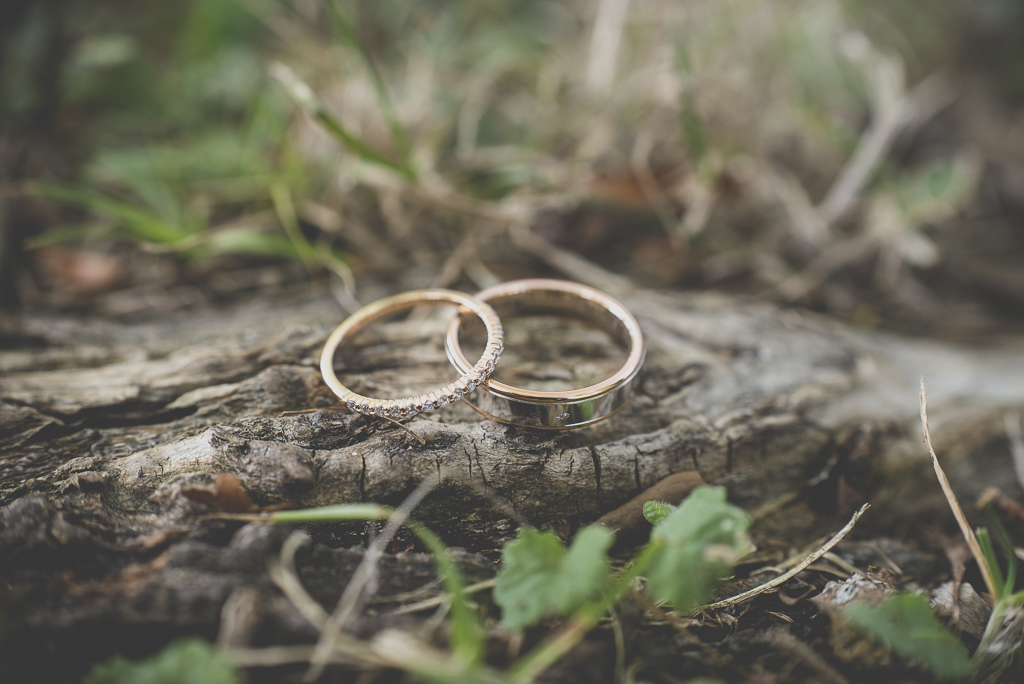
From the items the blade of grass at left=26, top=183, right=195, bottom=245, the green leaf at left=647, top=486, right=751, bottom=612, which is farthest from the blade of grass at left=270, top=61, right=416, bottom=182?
the green leaf at left=647, top=486, right=751, bottom=612

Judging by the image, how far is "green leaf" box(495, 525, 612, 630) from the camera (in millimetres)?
1341

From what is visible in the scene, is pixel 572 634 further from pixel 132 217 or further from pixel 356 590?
pixel 132 217

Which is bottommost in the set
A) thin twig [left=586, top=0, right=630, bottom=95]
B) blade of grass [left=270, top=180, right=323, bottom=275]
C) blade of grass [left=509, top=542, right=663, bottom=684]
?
blade of grass [left=509, top=542, right=663, bottom=684]

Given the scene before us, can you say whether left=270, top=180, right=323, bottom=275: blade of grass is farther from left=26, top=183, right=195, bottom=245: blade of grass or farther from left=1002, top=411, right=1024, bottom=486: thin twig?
left=1002, top=411, right=1024, bottom=486: thin twig

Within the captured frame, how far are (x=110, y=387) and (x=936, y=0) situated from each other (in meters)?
6.43

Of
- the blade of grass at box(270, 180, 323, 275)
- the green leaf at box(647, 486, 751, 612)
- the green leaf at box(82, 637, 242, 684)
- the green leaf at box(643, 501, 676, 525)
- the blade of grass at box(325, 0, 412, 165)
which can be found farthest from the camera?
the blade of grass at box(270, 180, 323, 275)

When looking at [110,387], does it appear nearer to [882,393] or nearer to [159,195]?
[159,195]

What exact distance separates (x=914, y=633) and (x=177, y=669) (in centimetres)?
163

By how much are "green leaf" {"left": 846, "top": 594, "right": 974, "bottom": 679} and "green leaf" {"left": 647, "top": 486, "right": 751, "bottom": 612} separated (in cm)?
37

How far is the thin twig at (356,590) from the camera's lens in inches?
52.1

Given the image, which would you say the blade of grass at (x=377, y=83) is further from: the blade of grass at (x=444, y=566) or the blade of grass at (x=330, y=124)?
the blade of grass at (x=444, y=566)

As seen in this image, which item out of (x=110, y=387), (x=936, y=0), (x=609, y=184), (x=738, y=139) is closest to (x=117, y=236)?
(x=110, y=387)

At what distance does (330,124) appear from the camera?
2295mm

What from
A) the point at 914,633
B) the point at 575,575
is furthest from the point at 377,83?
the point at 914,633
